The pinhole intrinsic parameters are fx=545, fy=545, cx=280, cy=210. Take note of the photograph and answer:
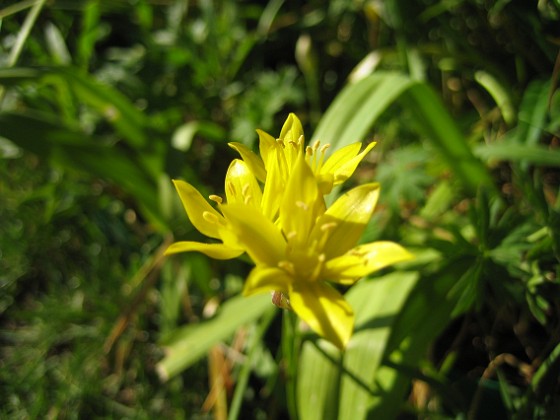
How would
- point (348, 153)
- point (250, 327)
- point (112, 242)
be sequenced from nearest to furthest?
point (348, 153) → point (250, 327) → point (112, 242)

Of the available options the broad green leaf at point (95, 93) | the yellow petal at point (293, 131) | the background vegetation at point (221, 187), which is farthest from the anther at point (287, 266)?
the broad green leaf at point (95, 93)

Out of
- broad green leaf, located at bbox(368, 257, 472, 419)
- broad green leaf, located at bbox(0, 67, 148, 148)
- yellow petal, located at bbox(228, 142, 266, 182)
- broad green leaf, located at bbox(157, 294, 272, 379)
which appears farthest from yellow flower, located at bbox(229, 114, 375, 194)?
broad green leaf, located at bbox(0, 67, 148, 148)

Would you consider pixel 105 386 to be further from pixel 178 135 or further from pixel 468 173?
pixel 468 173

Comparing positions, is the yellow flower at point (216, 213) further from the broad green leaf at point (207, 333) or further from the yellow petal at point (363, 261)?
the broad green leaf at point (207, 333)

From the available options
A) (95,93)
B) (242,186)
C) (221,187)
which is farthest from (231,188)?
(221,187)

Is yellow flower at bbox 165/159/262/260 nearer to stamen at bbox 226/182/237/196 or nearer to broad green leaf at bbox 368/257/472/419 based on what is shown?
stamen at bbox 226/182/237/196

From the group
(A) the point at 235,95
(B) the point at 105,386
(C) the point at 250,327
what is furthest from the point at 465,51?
(B) the point at 105,386
